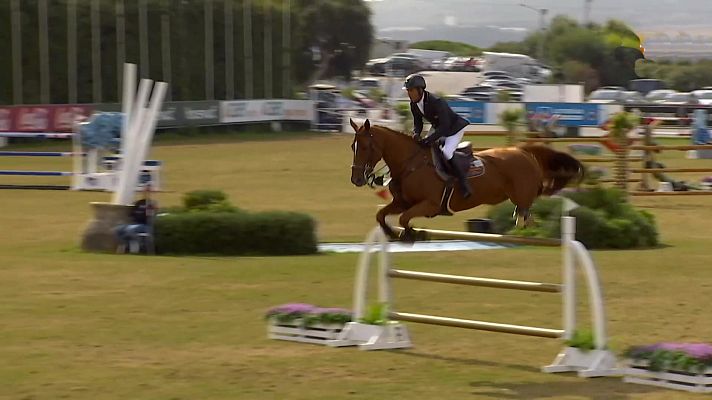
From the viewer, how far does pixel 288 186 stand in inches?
1116

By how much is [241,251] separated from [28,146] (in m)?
27.0

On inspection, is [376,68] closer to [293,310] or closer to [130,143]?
[130,143]

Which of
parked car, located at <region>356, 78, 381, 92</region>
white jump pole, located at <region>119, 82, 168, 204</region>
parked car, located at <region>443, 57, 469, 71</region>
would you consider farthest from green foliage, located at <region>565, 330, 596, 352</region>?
parked car, located at <region>443, 57, 469, 71</region>

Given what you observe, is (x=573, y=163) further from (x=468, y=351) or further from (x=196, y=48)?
(x=196, y=48)

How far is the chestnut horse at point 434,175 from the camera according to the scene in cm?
974

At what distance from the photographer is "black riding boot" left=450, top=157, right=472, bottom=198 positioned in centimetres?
992

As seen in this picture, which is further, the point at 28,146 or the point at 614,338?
the point at 28,146

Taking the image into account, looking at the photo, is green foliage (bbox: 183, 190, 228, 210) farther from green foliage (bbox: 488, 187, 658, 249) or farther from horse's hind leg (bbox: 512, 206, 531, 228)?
horse's hind leg (bbox: 512, 206, 531, 228)

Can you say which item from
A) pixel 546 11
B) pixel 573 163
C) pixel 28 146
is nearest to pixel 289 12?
pixel 28 146

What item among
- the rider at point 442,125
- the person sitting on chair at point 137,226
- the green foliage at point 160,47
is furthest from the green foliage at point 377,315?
the green foliage at point 160,47

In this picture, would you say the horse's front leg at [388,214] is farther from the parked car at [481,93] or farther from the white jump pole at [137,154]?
the parked car at [481,93]

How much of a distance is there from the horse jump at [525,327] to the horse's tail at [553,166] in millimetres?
1438

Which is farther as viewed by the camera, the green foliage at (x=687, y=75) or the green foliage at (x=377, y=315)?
the green foliage at (x=687, y=75)

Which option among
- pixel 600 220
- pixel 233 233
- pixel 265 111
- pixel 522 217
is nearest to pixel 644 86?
pixel 265 111
